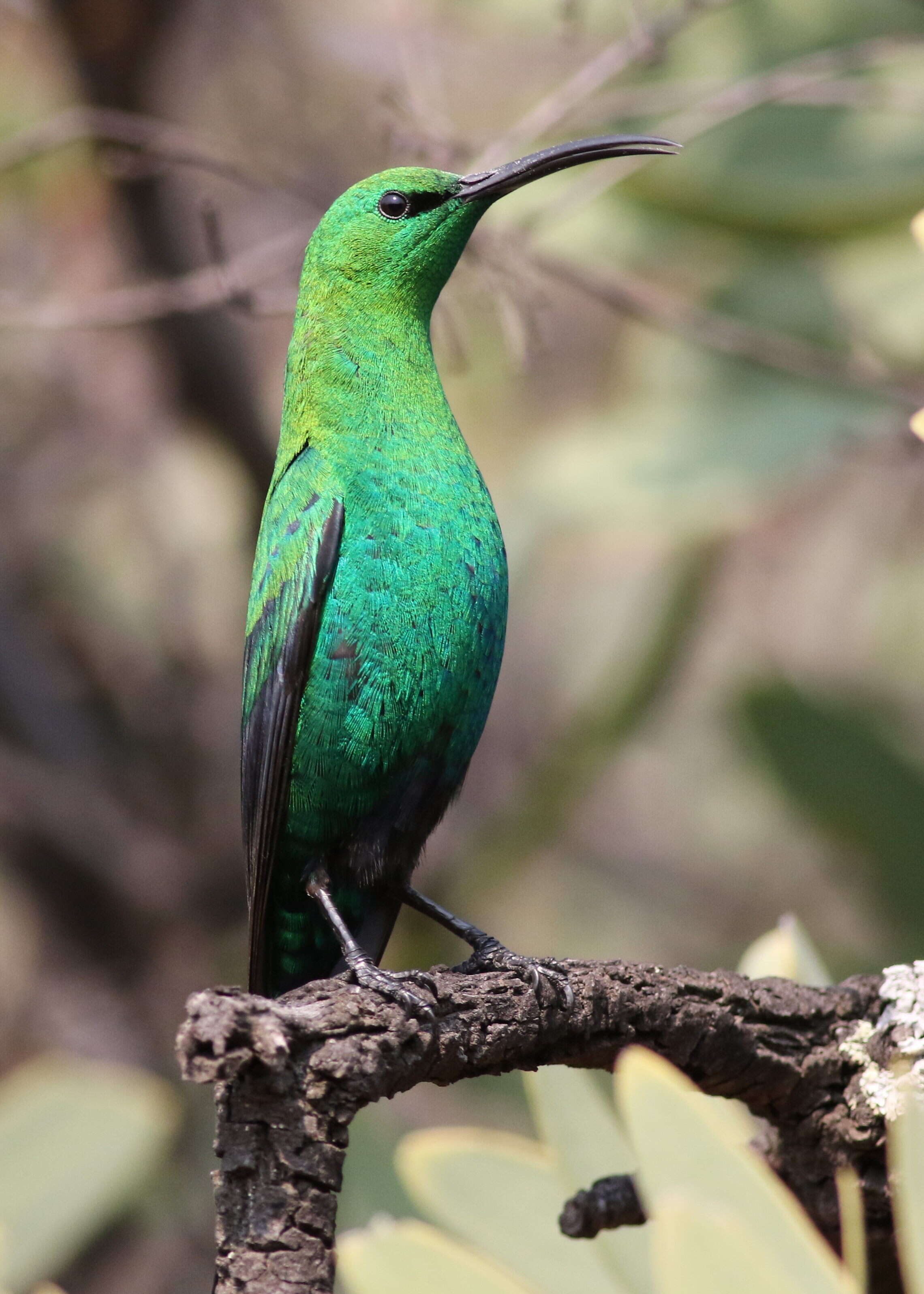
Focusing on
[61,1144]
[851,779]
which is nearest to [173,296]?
[851,779]

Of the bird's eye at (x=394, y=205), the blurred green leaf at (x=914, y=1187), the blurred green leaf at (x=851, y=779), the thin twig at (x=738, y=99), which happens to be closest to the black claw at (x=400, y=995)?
the blurred green leaf at (x=914, y=1187)

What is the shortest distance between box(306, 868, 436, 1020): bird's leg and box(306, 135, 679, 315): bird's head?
4.22 feet

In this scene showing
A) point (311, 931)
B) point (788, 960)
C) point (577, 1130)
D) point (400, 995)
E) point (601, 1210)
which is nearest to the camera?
point (400, 995)

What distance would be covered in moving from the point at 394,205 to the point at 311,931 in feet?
5.30

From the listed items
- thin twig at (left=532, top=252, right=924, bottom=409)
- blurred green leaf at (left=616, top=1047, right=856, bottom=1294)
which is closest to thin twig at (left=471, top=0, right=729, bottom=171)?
thin twig at (left=532, top=252, right=924, bottom=409)

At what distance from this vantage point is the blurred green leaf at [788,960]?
2.99 metres

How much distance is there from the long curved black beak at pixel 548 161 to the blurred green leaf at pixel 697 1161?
227 centimetres

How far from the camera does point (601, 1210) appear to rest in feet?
7.74

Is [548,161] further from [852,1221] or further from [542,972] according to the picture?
[852,1221]

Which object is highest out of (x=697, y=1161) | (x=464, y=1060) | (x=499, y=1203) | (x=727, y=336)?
(x=727, y=336)

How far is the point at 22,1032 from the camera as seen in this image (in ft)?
21.1

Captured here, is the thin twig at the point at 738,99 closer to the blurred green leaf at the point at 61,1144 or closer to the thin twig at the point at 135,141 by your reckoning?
the thin twig at the point at 135,141

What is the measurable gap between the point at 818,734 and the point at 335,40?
3999 mm

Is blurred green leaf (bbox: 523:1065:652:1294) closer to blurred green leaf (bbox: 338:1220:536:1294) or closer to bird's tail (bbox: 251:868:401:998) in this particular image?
bird's tail (bbox: 251:868:401:998)
